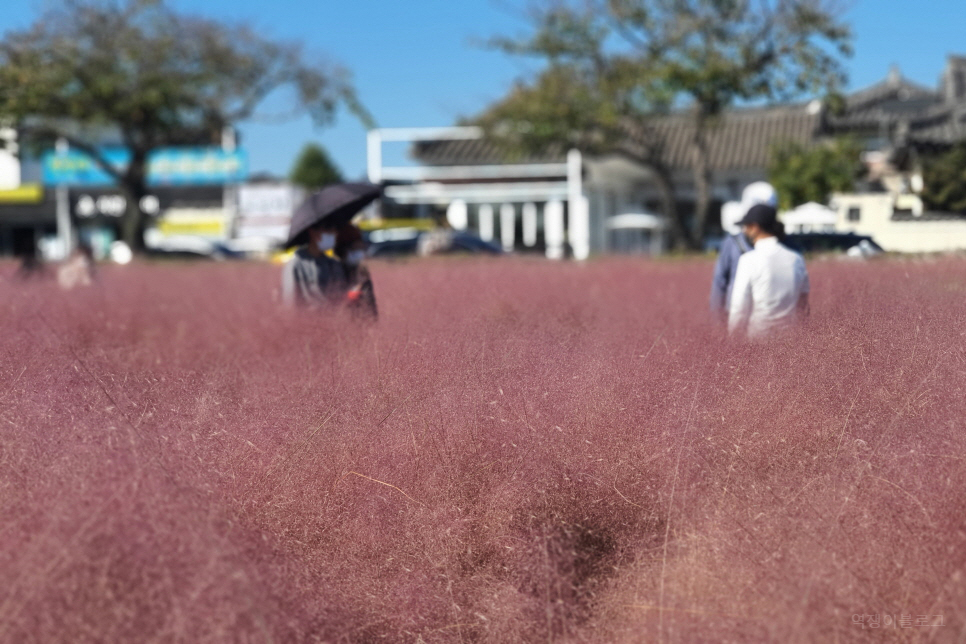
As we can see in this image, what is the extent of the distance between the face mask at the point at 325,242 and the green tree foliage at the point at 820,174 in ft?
53.5

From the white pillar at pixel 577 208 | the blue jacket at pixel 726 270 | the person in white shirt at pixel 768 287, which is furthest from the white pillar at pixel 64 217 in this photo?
the person in white shirt at pixel 768 287

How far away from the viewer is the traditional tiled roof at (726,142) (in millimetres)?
33625

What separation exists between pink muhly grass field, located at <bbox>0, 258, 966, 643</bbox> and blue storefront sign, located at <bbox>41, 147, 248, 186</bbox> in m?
41.1

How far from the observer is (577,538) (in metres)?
3.34

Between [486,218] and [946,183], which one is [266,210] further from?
[946,183]

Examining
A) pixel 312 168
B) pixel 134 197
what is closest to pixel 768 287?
pixel 134 197

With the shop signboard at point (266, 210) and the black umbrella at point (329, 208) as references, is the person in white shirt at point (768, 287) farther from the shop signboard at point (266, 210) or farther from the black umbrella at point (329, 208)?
the shop signboard at point (266, 210)

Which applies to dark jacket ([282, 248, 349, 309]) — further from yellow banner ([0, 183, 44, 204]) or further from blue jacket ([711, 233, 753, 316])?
yellow banner ([0, 183, 44, 204])

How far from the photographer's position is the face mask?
586 cm

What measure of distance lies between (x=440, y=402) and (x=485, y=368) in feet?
A: 0.80

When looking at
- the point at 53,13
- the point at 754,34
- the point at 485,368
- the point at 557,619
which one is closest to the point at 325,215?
the point at 485,368

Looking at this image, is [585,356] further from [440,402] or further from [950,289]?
[950,289]

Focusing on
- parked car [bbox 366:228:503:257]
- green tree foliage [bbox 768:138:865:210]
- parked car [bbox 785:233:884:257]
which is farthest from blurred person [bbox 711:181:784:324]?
green tree foliage [bbox 768:138:865:210]

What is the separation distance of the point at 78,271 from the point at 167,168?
38.3 meters
